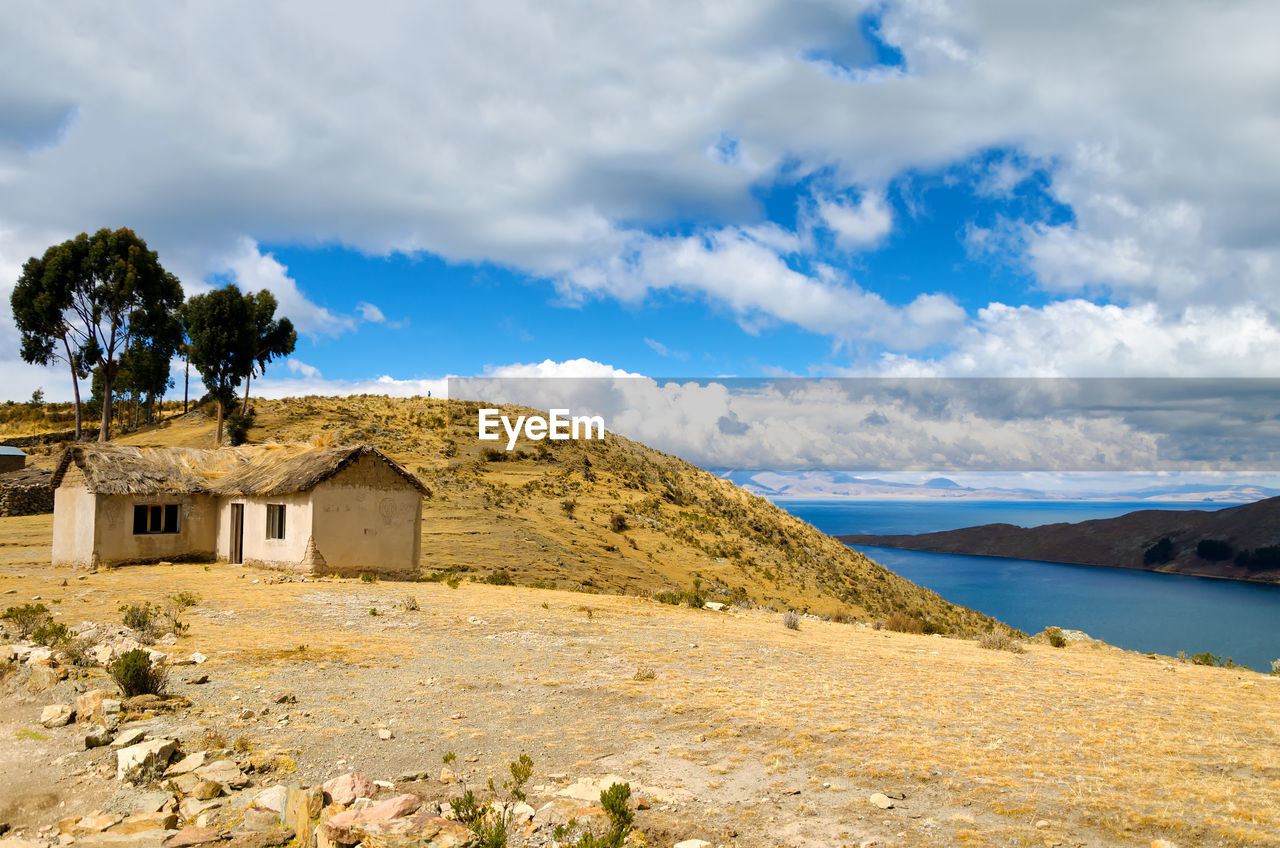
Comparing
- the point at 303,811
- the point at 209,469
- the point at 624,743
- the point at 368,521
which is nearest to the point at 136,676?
the point at 303,811

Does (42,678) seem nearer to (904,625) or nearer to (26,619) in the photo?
(26,619)

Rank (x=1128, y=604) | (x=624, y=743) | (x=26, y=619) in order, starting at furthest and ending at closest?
(x=1128, y=604) < (x=26, y=619) < (x=624, y=743)

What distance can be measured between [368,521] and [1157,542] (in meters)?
121

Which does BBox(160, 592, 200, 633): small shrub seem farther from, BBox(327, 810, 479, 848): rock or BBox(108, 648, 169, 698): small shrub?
BBox(327, 810, 479, 848): rock

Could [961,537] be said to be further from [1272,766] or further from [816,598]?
[1272,766]

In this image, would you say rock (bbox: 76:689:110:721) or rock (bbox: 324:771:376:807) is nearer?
rock (bbox: 324:771:376:807)

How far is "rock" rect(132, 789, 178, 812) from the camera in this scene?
580 cm

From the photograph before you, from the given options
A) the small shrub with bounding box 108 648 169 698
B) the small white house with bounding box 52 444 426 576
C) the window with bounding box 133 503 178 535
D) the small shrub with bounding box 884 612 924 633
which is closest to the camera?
the small shrub with bounding box 108 648 169 698

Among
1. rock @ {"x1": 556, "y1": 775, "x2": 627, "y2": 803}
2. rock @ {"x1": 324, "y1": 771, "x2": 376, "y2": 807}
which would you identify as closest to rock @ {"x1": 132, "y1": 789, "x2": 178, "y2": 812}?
rock @ {"x1": 324, "y1": 771, "x2": 376, "y2": 807}

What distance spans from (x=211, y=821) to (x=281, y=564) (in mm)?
A: 18239


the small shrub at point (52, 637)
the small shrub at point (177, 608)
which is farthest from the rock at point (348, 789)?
the small shrub at point (177, 608)

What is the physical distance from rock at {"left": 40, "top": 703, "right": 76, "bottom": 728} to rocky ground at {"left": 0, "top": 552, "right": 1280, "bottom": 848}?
0.08 ft

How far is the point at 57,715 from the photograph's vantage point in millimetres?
7758

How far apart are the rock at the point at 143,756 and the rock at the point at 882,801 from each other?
19.1 feet
